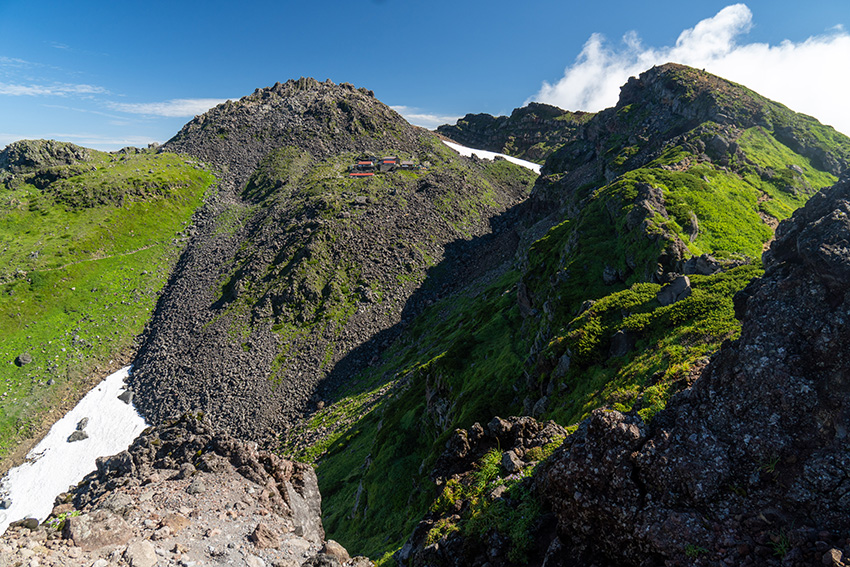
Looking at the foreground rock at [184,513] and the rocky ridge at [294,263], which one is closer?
the foreground rock at [184,513]

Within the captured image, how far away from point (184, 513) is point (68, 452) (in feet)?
211

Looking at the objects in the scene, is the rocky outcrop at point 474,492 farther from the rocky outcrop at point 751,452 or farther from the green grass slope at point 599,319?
the rocky outcrop at point 751,452

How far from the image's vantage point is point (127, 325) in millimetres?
94438

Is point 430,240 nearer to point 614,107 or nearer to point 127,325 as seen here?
point 614,107

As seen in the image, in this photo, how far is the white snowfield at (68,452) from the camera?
60188 millimetres

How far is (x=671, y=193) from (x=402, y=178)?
10396 cm

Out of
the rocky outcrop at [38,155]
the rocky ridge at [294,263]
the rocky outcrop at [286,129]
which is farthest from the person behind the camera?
the rocky outcrop at [286,129]

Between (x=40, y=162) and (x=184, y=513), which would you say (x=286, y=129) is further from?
(x=184, y=513)

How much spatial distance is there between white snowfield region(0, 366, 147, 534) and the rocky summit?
5.24 m

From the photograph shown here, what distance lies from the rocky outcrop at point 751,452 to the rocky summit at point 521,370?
63 millimetres

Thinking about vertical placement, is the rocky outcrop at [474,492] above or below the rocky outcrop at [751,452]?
below

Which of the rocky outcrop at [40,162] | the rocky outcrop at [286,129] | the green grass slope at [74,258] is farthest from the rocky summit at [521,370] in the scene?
the rocky outcrop at [286,129]

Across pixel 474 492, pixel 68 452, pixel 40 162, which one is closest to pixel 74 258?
pixel 68 452

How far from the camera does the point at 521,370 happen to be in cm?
3672
